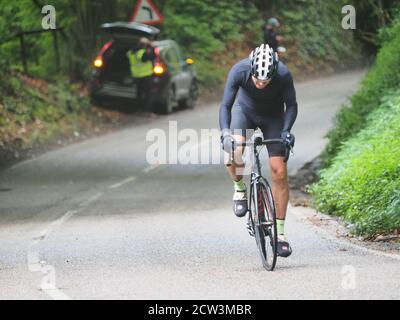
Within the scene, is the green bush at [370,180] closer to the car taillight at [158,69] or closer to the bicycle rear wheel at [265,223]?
the bicycle rear wheel at [265,223]

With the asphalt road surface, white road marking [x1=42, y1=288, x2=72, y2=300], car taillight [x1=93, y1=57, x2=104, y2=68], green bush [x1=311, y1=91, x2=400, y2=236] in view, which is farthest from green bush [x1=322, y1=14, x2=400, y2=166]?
car taillight [x1=93, y1=57, x2=104, y2=68]

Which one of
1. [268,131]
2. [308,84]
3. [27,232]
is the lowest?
[308,84]

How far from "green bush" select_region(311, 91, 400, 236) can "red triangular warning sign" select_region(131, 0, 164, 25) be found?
573 inches

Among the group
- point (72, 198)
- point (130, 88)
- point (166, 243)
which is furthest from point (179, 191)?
point (130, 88)

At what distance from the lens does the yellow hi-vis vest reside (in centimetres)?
2917

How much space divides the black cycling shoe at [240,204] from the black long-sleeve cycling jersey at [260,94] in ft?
2.72

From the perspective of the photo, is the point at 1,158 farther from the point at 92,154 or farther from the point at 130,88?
the point at 130,88

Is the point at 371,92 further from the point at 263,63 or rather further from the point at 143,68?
the point at 143,68

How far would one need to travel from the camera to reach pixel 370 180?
12781mm

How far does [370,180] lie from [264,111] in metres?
2.75

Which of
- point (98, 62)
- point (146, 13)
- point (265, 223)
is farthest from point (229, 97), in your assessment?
point (146, 13)

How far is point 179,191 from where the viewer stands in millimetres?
17750
